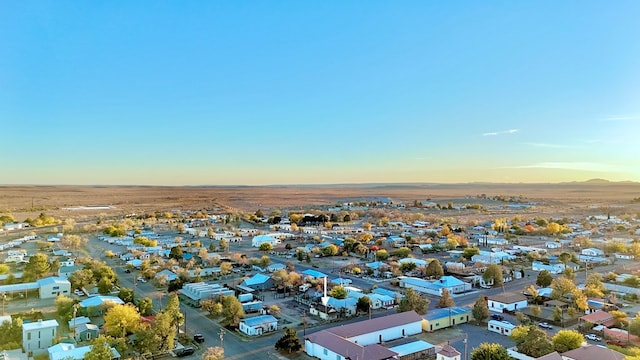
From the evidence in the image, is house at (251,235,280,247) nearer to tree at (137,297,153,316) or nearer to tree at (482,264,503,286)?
tree at (482,264,503,286)

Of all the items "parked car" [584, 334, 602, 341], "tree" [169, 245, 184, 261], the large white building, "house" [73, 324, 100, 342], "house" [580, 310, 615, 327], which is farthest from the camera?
"tree" [169, 245, 184, 261]

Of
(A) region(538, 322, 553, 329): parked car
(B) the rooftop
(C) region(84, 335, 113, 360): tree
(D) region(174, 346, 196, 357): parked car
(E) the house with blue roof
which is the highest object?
(C) region(84, 335, 113, 360): tree

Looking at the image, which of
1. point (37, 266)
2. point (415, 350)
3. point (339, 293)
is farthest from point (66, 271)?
point (415, 350)

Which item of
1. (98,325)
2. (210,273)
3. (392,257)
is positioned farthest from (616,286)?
(98,325)

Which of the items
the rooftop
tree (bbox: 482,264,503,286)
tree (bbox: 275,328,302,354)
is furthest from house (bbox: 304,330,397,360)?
tree (bbox: 482,264,503,286)

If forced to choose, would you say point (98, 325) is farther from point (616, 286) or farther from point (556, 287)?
point (616, 286)

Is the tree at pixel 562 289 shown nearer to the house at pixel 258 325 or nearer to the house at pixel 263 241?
the house at pixel 258 325

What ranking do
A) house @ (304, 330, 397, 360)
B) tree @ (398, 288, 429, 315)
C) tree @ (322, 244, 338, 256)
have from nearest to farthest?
house @ (304, 330, 397, 360), tree @ (398, 288, 429, 315), tree @ (322, 244, 338, 256)

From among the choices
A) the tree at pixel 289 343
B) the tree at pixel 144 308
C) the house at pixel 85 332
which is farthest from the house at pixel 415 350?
the house at pixel 85 332
